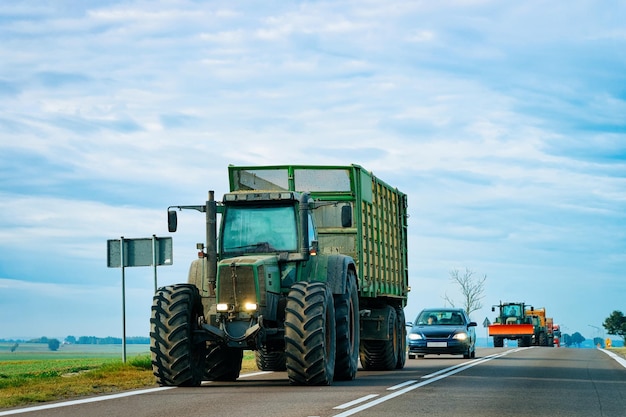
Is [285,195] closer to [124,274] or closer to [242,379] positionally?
[242,379]

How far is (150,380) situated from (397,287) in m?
8.35

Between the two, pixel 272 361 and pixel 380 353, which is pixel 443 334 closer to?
pixel 380 353

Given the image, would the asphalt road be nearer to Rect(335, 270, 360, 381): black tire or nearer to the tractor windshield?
Rect(335, 270, 360, 381): black tire

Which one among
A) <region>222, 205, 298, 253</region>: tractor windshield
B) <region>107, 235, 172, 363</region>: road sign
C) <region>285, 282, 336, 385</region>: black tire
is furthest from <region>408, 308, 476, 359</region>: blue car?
<region>285, 282, 336, 385</region>: black tire

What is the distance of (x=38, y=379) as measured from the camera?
19.1m

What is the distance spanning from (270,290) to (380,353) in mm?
7179

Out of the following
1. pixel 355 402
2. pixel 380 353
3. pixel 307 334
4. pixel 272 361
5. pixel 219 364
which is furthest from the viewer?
pixel 380 353

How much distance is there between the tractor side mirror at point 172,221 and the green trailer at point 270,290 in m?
0.02

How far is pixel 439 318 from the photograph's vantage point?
35094 millimetres

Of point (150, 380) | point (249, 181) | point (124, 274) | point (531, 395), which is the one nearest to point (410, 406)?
point (531, 395)

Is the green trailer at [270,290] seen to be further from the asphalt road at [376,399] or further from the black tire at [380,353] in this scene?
the black tire at [380,353]

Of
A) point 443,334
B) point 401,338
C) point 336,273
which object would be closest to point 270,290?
point 336,273

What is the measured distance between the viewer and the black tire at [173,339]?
17.2 meters

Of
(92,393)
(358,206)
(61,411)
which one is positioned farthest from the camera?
(358,206)
